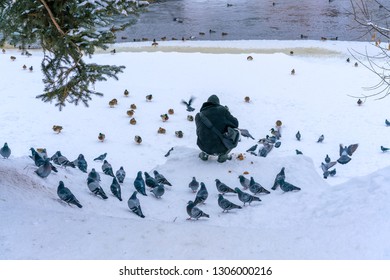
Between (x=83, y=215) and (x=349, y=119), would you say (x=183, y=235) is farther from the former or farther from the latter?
(x=349, y=119)

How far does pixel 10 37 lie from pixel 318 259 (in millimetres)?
4971

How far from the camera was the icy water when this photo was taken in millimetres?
25297

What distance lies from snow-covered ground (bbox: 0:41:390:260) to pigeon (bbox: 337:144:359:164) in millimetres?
189

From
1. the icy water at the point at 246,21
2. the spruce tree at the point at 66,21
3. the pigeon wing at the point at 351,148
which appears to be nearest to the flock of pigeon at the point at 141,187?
the spruce tree at the point at 66,21

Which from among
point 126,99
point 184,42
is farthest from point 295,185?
point 184,42

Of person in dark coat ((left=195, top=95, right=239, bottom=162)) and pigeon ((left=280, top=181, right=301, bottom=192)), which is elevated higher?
person in dark coat ((left=195, top=95, right=239, bottom=162))

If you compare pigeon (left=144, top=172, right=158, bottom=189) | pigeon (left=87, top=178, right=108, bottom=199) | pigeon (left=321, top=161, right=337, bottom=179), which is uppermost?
pigeon (left=87, top=178, right=108, bottom=199)

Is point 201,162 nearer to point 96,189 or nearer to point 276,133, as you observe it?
point 276,133

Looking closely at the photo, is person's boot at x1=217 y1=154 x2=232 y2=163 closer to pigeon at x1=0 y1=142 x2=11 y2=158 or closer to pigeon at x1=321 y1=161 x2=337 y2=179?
pigeon at x1=321 y1=161 x2=337 y2=179

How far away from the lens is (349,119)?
12484 millimetres

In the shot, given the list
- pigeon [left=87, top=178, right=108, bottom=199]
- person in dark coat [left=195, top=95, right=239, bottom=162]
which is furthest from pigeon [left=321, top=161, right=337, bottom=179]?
pigeon [left=87, top=178, right=108, bottom=199]

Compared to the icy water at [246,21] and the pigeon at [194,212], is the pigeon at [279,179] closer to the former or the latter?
the pigeon at [194,212]

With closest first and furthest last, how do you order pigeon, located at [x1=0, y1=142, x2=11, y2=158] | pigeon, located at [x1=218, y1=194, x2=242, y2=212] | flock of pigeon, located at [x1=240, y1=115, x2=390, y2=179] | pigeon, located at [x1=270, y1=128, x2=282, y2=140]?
pigeon, located at [x1=218, y1=194, x2=242, y2=212] → pigeon, located at [x1=0, y1=142, x2=11, y2=158] → flock of pigeon, located at [x1=240, y1=115, x2=390, y2=179] → pigeon, located at [x1=270, y1=128, x2=282, y2=140]

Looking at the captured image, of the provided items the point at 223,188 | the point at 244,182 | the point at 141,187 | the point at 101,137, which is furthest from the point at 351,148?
the point at 101,137
